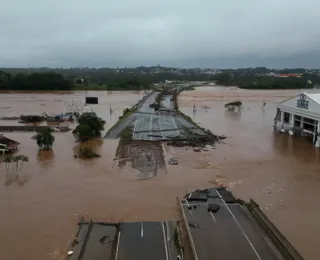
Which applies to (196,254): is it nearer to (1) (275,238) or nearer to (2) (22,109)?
(1) (275,238)

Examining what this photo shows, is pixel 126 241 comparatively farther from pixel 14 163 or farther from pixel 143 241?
pixel 14 163

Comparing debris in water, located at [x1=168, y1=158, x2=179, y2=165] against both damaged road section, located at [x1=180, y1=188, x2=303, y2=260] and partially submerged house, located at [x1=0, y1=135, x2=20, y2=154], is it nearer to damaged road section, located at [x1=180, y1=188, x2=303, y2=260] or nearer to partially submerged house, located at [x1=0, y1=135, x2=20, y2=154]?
damaged road section, located at [x1=180, y1=188, x2=303, y2=260]

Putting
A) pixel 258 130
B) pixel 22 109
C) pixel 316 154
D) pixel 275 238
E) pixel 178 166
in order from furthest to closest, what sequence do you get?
1. pixel 22 109
2. pixel 258 130
3. pixel 316 154
4. pixel 178 166
5. pixel 275 238

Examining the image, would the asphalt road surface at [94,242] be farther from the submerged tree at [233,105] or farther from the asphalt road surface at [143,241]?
the submerged tree at [233,105]

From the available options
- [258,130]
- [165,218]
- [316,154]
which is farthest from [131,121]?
[165,218]

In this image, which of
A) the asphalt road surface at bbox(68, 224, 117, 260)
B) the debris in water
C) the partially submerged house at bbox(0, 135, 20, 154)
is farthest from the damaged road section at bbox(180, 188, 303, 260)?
the partially submerged house at bbox(0, 135, 20, 154)

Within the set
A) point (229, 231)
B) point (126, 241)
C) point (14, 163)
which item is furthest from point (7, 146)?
point (229, 231)
